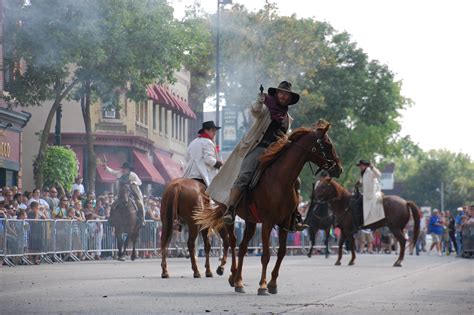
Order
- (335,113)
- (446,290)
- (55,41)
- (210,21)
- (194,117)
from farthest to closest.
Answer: (194,117) < (335,113) < (210,21) < (55,41) < (446,290)

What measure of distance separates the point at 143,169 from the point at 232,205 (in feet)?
159

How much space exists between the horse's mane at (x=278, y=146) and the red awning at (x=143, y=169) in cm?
4791

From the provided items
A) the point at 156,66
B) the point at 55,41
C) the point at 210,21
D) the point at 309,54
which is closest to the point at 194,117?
the point at 309,54

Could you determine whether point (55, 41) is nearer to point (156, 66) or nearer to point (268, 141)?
point (156, 66)

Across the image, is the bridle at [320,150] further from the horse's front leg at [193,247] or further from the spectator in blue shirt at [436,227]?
the spectator in blue shirt at [436,227]

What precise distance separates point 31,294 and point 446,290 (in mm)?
6034

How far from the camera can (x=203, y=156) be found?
2089cm

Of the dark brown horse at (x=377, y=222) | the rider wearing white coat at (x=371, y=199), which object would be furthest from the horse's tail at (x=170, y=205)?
the rider wearing white coat at (x=371, y=199)

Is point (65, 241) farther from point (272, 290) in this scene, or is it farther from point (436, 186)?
point (436, 186)

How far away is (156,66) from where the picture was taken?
38.5m

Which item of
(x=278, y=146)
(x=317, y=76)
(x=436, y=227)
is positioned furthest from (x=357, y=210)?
(x=317, y=76)

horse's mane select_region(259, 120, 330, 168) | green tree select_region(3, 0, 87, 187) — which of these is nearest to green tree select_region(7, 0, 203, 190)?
green tree select_region(3, 0, 87, 187)

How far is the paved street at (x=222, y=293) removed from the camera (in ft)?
43.2

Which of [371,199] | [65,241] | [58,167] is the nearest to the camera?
[65,241]
